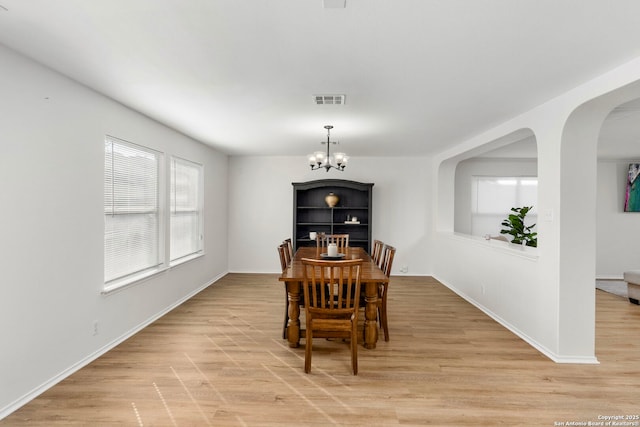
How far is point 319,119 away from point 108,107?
2.16m

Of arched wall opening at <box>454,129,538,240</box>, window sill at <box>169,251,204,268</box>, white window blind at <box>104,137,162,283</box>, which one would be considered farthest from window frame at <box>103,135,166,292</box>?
arched wall opening at <box>454,129,538,240</box>

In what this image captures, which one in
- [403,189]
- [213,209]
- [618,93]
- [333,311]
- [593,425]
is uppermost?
[618,93]

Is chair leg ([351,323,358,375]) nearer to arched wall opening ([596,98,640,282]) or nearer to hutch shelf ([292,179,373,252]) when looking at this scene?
hutch shelf ([292,179,373,252])

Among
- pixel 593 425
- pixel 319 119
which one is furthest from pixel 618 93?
pixel 319 119

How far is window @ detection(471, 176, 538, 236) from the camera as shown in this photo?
6.95 metres

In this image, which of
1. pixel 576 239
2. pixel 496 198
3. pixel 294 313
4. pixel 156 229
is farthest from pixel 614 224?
pixel 156 229

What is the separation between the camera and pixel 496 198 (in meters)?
6.99

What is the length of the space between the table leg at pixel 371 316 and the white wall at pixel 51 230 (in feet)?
8.15

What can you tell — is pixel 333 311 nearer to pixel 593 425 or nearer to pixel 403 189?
pixel 593 425

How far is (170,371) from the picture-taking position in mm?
2857

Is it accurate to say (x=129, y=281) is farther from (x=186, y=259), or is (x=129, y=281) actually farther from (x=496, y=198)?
(x=496, y=198)

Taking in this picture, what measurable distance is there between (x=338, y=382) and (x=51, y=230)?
8.27ft

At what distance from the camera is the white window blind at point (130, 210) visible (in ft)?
11.2

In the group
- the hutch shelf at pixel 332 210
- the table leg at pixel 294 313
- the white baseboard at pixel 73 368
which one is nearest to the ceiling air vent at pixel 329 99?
the table leg at pixel 294 313
